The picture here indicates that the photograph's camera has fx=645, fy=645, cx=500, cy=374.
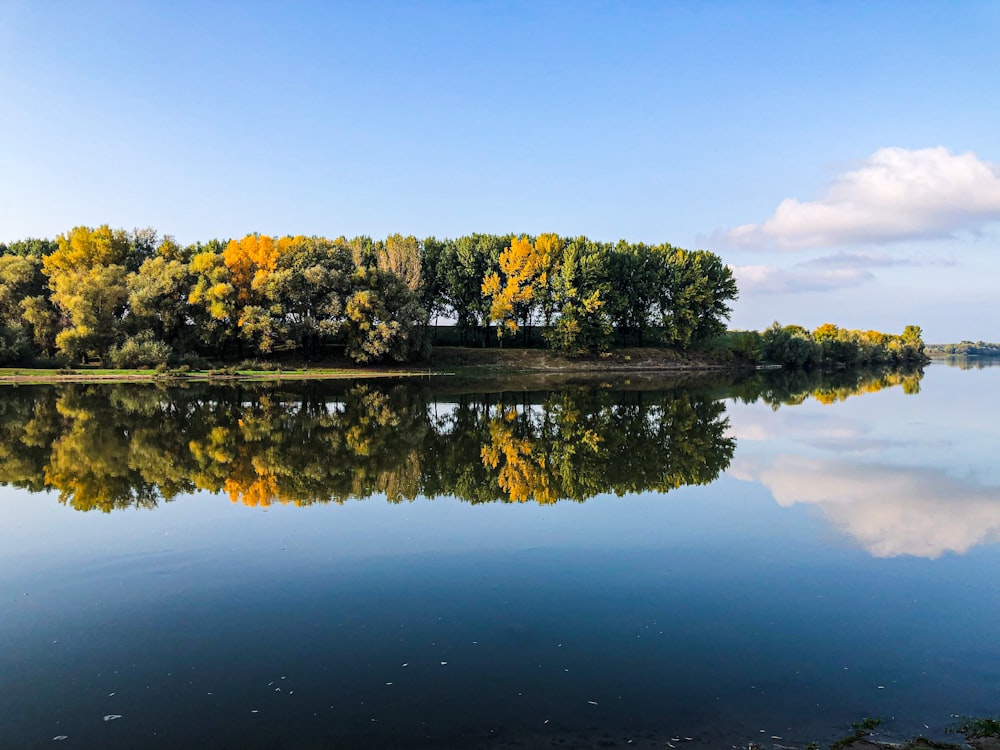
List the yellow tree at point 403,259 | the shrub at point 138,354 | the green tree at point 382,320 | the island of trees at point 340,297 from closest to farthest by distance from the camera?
1. the shrub at point 138,354
2. the island of trees at point 340,297
3. the green tree at point 382,320
4. the yellow tree at point 403,259

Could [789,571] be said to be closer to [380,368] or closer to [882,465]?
[882,465]

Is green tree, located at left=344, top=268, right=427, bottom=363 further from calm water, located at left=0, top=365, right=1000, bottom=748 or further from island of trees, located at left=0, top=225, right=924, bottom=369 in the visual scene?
calm water, located at left=0, top=365, right=1000, bottom=748

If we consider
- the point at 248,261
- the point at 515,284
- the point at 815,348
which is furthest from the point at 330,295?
the point at 815,348

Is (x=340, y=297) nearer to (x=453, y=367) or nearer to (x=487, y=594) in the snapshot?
(x=453, y=367)

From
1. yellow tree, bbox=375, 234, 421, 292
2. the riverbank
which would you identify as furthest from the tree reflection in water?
yellow tree, bbox=375, 234, 421, 292

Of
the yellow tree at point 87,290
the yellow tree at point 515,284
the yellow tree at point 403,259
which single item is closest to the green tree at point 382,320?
the yellow tree at point 403,259

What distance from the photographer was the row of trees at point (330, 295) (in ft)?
182

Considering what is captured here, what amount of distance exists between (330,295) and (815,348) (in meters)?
73.8

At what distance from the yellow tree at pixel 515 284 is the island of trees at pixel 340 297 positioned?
0.54ft

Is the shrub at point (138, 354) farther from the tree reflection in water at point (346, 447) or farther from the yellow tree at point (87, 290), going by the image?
the tree reflection in water at point (346, 447)

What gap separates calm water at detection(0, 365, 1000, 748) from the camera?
615cm

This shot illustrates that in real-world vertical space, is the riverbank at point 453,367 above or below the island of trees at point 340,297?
below

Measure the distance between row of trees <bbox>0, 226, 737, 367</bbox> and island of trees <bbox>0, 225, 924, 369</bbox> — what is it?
0.14 m

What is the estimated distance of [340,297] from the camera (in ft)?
195
